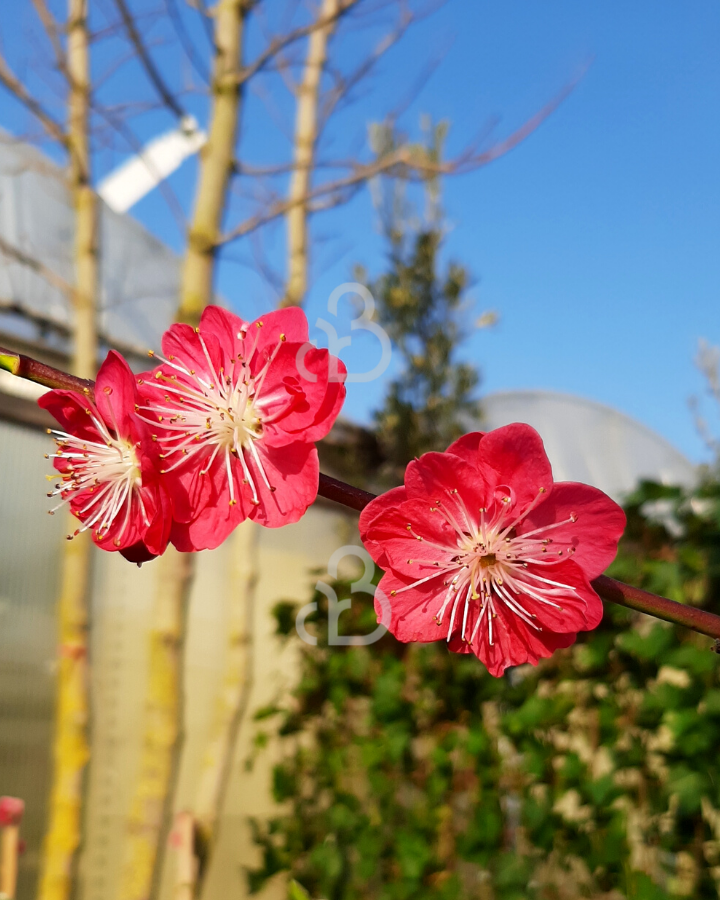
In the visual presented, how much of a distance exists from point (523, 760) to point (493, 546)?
1076mm

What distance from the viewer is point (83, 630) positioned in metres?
1.39

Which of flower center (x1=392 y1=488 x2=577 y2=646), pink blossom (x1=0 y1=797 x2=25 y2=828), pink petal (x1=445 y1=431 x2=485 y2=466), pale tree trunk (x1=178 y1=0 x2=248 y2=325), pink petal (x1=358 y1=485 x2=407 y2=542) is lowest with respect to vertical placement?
pink blossom (x1=0 y1=797 x2=25 y2=828)

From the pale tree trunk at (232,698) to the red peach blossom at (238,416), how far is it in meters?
1.26

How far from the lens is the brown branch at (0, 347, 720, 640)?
204 millimetres

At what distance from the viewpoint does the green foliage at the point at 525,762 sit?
3.37ft

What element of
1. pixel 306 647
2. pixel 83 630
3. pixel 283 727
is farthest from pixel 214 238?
pixel 283 727

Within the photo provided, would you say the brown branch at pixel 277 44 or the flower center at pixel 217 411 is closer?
the flower center at pixel 217 411

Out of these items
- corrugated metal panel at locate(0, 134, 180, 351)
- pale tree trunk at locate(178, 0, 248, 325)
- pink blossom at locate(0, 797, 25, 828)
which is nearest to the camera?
pink blossom at locate(0, 797, 25, 828)

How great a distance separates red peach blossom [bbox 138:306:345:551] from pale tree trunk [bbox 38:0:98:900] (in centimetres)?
104

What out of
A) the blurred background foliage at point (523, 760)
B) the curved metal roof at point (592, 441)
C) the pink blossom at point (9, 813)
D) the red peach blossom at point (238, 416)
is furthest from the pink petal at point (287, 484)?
the curved metal roof at point (592, 441)

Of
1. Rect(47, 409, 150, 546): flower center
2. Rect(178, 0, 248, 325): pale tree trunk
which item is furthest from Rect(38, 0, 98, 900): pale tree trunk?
Rect(47, 409, 150, 546): flower center

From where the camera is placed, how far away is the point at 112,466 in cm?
27

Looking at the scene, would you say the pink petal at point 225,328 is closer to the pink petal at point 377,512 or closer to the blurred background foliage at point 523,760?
the pink petal at point 377,512

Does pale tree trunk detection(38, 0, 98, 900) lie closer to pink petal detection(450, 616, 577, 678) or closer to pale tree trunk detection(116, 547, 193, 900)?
→ pale tree trunk detection(116, 547, 193, 900)
